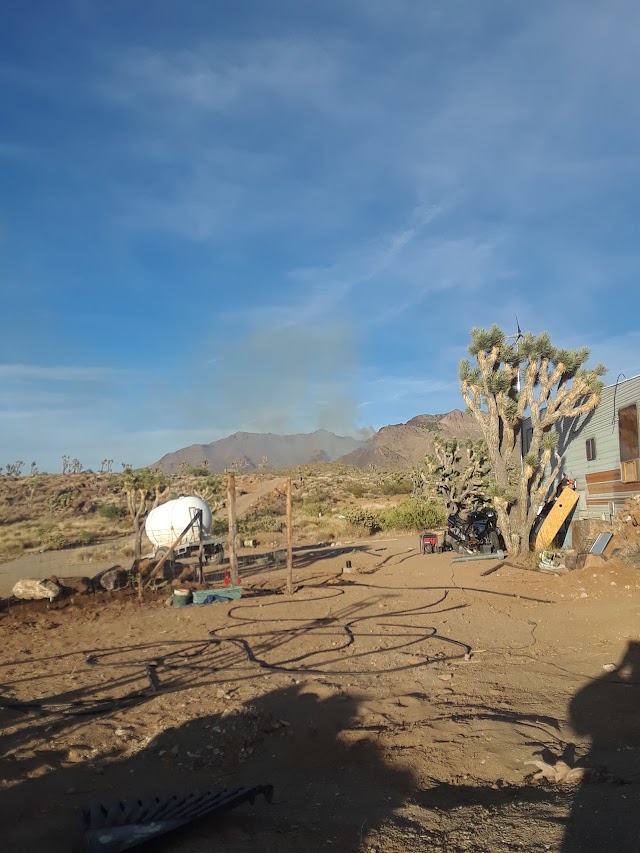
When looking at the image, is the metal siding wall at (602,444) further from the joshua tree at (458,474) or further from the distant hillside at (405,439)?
the distant hillside at (405,439)

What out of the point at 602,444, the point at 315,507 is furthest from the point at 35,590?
the point at 315,507

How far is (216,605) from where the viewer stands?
13.9 metres

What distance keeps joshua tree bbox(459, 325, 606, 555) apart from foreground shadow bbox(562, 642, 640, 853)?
9.79m

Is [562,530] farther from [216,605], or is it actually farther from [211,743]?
[211,743]

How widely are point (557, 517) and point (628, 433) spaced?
3.76 m

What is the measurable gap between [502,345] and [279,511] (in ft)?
89.2

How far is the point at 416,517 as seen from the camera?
30562mm

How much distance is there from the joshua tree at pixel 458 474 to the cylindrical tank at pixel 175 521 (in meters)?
11.3

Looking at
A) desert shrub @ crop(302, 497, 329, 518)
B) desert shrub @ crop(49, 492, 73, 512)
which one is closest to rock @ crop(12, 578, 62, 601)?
desert shrub @ crop(302, 497, 329, 518)

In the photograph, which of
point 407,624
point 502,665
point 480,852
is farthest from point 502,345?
point 480,852

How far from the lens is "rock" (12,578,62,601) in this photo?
603 inches

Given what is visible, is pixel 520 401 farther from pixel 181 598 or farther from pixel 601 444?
pixel 181 598

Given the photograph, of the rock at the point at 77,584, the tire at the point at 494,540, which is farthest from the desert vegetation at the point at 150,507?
the tire at the point at 494,540

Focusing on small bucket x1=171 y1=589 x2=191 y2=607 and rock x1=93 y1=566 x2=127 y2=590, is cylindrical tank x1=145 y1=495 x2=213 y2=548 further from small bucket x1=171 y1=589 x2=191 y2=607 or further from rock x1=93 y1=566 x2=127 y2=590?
small bucket x1=171 y1=589 x2=191 y2=607
